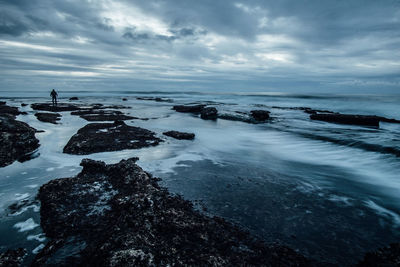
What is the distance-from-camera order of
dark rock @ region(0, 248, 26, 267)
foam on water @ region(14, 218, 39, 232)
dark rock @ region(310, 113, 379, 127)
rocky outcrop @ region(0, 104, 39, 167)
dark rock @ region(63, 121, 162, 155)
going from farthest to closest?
dark rock @ region(310, 113, 379, 127) < dark rock @ region(63, 121, 162, 155) < rocky outcrop @ region(0, 104, 39, 167) < foam on water @ region(14, 218, 39, 232) < dark rock @ region(0, 248, 26, 267)

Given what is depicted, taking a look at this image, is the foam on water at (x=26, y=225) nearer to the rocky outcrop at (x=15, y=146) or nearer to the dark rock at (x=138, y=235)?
the dark rock at (x=138, y=235)

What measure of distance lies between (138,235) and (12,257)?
220 cm

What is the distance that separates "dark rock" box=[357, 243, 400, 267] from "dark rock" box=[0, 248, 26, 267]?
597 centimetres

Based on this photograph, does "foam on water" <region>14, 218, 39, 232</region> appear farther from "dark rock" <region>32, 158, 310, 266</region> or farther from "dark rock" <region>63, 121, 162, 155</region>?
"dark rock" <region>63, 121, 162, 155</region>

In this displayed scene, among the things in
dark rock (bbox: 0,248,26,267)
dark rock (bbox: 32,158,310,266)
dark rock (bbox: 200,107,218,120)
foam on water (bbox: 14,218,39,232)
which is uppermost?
dark rock (bbox: 200,107,218,120)

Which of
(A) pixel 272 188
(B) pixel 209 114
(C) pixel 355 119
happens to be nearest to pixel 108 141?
(A) pixel 272 188

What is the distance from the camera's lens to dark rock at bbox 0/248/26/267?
350 cm

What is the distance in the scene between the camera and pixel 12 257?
3.63 m

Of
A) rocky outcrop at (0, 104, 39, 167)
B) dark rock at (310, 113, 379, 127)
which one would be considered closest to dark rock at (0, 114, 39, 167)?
rocky outcrop at (0, 104, 39, 167)

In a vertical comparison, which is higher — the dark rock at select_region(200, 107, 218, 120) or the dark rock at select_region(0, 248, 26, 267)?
the dark rock at select_region(200, 107, 218, 120)

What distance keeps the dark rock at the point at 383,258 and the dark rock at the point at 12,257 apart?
19.6 ft

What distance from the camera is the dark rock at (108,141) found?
34.6 feet

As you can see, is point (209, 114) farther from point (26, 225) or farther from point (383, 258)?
point (383, 258)

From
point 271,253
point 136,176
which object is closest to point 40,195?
point 136,176
